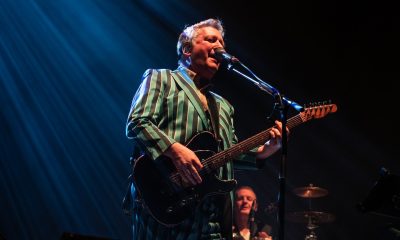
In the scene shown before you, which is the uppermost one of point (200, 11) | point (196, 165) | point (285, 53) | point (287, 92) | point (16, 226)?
point (200, 11)

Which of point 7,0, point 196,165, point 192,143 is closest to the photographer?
point 196,165

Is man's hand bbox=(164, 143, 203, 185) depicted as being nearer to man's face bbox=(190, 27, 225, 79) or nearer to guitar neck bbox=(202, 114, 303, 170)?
guitar neck bbox=(202, 114, 303, 170)

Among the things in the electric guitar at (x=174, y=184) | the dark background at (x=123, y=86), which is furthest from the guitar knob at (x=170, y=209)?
the dark background at (x=123, y=86)

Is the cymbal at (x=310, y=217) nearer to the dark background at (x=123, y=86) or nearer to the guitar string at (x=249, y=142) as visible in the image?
the dark background at (x=123, y=86)

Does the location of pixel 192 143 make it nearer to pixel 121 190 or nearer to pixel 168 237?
pixel 168 237

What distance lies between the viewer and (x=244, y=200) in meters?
6.19

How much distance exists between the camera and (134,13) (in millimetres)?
5910

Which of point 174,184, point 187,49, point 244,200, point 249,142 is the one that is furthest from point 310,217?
point 174,184

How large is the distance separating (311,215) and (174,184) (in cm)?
411

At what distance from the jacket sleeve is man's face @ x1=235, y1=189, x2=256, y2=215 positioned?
3.59 meters

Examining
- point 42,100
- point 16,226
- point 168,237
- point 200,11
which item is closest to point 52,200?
point 16,226

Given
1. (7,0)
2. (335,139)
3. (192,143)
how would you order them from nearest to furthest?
1. (192,143)
2. (7,0)
3. (335,139)

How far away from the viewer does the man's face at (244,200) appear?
618 centimetres

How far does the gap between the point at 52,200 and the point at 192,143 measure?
137 inches
